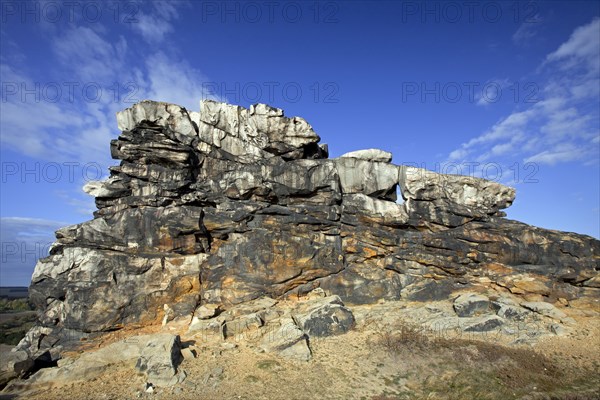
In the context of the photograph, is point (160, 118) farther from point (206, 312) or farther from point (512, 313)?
point (512, 313)

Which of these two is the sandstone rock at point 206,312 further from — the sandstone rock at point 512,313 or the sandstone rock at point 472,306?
the sandstone rock at point 512,313

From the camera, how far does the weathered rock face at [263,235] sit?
23516 mm

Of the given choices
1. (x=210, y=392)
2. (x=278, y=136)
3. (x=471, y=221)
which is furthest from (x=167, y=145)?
(x=471, y=221)

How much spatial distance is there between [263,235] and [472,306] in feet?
54.0

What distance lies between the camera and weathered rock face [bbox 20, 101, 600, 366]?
77.2 ft

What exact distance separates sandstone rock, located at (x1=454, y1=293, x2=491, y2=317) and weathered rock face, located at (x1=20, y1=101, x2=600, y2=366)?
250cm

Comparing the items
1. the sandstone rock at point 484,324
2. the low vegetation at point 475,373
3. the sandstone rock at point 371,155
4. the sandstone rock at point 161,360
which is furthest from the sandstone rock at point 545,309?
the sandstone rock at point 161,360

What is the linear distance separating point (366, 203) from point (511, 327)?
13.5 metres

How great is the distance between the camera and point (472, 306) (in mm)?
23016

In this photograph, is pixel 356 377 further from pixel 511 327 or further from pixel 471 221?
pixel 471 221

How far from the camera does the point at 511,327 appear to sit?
2109cm

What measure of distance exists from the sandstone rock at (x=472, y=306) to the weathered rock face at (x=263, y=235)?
2503mm

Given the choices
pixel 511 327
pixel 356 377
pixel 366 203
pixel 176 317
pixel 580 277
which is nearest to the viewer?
pixel 356 377

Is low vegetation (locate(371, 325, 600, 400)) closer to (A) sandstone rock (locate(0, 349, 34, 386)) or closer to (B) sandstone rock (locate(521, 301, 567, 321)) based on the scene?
(B) sandstone rock (locate(521, 301, 567, 321))
